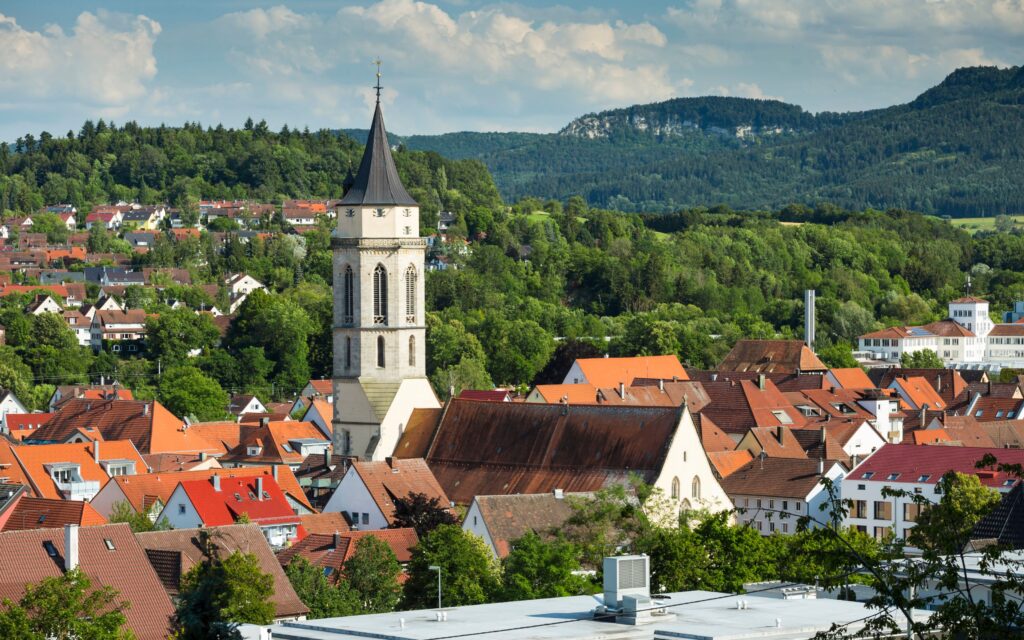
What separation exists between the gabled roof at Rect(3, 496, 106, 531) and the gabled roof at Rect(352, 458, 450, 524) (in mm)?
6638

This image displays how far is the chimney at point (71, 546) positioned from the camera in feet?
115

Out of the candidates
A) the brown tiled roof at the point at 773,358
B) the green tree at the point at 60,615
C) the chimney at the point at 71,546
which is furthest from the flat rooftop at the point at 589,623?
the brown tiled roof at the point at 773,358

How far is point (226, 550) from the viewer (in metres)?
38.7

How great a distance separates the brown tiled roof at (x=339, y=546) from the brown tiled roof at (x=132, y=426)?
28.9 meters

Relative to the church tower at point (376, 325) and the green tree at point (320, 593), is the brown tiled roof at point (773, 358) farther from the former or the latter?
the green tree at point (320, 593)

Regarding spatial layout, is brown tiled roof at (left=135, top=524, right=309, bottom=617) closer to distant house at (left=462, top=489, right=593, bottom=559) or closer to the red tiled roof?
distant house at (left=462, top=489, right=593, bottom=559)

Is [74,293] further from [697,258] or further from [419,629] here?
[419,629]

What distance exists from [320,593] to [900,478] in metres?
26.4

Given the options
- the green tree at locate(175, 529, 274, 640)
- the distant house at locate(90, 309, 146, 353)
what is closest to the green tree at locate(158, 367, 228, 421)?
the distant house at locate(90, 309, 146, 353)

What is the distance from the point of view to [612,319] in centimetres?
14175

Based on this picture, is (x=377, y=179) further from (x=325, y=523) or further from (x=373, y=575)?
(x=373, y=575)

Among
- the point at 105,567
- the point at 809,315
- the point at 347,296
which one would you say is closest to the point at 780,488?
the point at 347,296

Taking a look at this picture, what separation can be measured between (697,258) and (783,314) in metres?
18.0

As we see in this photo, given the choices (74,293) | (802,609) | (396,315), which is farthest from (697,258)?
(802,609)
